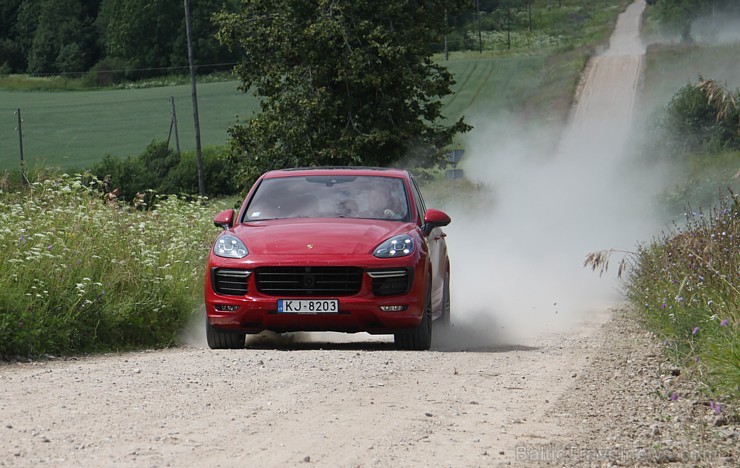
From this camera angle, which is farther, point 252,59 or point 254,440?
point 252,59

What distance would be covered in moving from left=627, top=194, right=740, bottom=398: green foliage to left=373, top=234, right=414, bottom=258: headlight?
2286 millimetres

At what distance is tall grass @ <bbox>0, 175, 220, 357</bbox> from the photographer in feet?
39.3

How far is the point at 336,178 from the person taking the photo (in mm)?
13273

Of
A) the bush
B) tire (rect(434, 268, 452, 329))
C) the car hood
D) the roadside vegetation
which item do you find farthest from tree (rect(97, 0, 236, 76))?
the car hood

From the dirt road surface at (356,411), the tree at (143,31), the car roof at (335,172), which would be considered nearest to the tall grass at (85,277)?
the dirt road surface at (356,411)

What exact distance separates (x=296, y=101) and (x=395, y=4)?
4974mm

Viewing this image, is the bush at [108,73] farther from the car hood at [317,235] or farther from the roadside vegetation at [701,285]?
the car hood at [317,235]

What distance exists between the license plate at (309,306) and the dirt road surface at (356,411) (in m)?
0.52

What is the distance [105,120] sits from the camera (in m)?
99.9

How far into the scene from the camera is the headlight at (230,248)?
467 inches

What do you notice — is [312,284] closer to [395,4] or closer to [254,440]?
[254,440]

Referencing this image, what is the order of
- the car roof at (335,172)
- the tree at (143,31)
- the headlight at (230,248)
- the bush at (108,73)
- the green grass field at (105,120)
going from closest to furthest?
the headlight at (230,248) → the car roof at (335,172) → the green grass field at (105,120) → the tree at (143,31) → the bush at (108,73)

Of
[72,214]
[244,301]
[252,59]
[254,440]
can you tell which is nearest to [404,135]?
[252,59]

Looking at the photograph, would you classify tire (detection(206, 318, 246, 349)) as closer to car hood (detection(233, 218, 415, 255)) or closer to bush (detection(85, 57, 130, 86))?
car hood (detection(233, 218, 415, 255))
